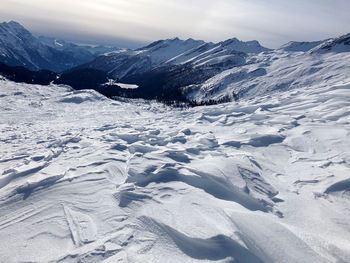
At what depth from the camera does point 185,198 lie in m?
11.0

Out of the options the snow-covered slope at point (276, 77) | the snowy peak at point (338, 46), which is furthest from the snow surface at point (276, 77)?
the snowy peak at point (338, 46)

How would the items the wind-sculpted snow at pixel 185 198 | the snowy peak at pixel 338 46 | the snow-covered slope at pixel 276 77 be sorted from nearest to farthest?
1. the wind-sculpted snow at pixel 185 198
2. the snow-covered slope at pixel 276 77
3. the snowy peak at pixel 338 46

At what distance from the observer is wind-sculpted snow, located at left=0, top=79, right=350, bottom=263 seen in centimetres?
831

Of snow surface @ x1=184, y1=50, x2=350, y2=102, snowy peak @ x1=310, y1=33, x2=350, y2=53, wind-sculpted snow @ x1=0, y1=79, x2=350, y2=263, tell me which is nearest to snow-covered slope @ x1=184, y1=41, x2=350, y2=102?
snow surface @ x1=184, y1=50, x2=350, y2=102

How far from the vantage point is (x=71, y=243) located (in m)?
8.59

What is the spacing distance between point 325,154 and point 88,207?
1350 centimetres

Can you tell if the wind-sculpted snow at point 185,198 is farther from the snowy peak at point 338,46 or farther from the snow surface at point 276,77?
the snowy peak at point 338,46

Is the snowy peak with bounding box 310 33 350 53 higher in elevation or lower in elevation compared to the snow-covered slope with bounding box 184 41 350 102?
higher

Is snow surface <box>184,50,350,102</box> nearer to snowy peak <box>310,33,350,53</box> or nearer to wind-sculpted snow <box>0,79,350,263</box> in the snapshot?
snowy peak <box>310,33,350,53</box>

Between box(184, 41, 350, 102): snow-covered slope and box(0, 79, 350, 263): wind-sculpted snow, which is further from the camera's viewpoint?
box(184, 41, 350, 102): snow-covered slope

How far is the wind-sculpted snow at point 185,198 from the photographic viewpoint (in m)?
8.31

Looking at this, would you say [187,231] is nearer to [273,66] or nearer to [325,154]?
[325,154]

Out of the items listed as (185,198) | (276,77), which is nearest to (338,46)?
(276,77)

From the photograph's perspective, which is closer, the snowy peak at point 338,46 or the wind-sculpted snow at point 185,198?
the wind-sculpted snow at point 185,198
